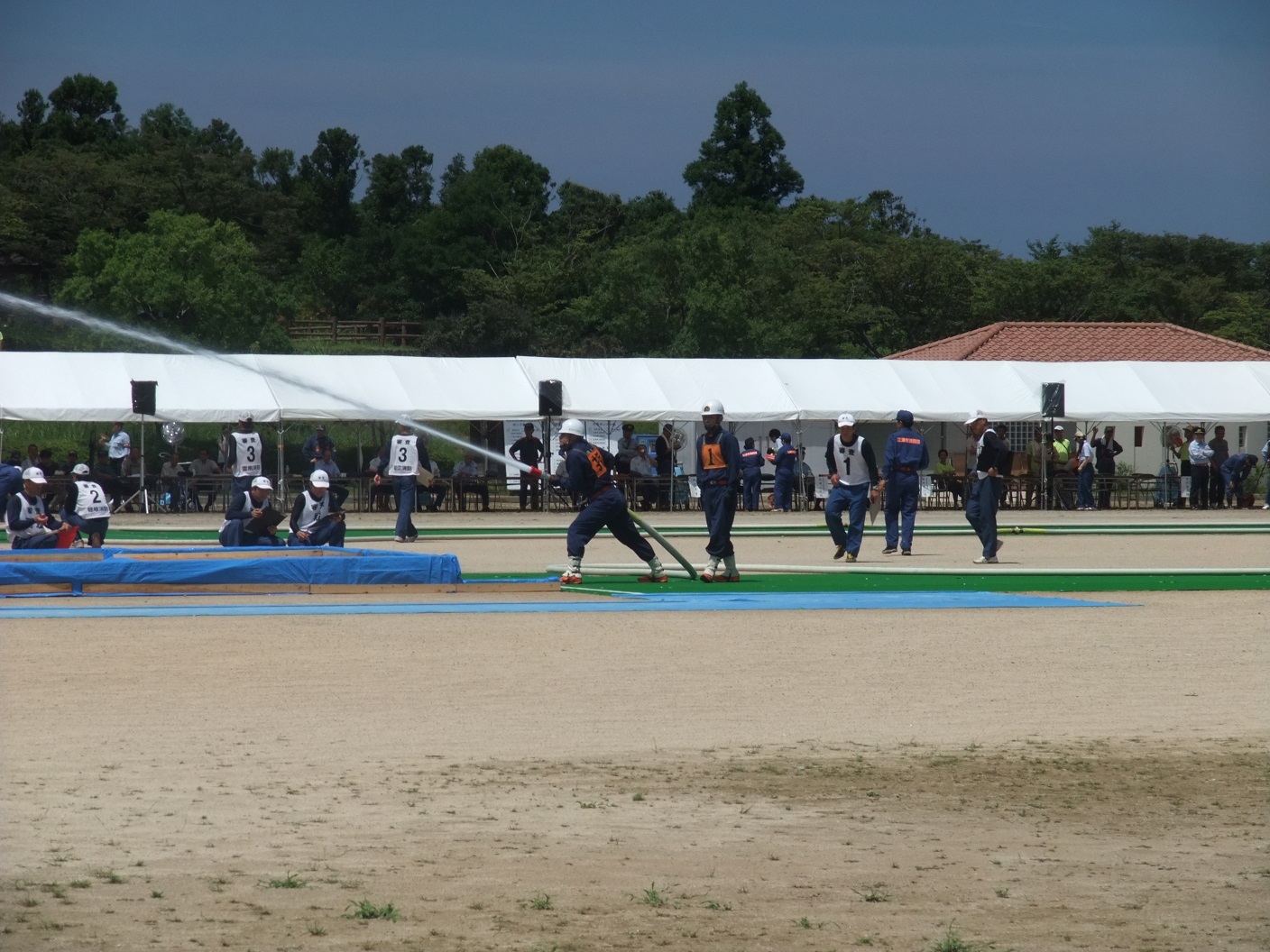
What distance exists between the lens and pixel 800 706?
33.5 feet

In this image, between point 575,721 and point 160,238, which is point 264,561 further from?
point 160,238

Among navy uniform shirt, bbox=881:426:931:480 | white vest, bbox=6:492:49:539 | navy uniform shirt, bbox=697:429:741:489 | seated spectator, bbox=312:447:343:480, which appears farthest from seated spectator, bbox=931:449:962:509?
white vest, bbox=6:492:49:539

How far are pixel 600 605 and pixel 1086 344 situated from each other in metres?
40.7

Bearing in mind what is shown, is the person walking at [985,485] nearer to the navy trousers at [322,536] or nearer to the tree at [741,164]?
the navy trousers at [322,536]

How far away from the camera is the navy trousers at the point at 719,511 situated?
16781 millimetres

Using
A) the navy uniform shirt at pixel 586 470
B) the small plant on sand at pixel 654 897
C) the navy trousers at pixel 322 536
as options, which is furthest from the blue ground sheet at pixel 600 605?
the small plant on sand at pixel 654 897

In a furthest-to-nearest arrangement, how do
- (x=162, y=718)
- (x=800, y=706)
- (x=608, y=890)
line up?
1. (x=800, y=706)
2. (x=162, y=718)
3. (x=608, y=890)

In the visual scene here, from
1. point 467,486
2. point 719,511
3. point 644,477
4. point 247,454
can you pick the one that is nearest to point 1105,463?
point 644,477

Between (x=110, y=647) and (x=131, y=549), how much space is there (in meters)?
5.79

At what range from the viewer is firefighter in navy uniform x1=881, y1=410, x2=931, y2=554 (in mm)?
21047

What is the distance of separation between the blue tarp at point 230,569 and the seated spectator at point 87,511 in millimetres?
2691

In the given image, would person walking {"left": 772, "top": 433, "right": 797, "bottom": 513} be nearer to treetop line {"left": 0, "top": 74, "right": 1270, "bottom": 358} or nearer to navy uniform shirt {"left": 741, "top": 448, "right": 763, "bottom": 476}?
navy uniform shirt {"left": 741, "top": 448, "right": 763, "bottom": 476}

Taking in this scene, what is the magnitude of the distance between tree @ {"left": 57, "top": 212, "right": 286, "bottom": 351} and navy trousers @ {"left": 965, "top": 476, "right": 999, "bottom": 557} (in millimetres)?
43320

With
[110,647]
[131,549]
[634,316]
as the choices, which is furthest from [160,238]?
[110,647]
